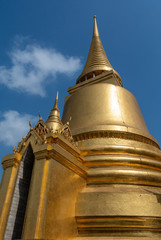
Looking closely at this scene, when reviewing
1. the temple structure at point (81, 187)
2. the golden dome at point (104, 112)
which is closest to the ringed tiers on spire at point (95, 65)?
the golden dome at point (104, 112)

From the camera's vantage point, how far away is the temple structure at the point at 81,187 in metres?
4.13

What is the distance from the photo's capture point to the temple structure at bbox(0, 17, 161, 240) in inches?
163

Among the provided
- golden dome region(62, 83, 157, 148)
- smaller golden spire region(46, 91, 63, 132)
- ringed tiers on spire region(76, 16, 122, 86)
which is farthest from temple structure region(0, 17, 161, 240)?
ringed tiers on spire region(76, 16, 122, 86)

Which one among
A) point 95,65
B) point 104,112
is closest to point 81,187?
point 104,112

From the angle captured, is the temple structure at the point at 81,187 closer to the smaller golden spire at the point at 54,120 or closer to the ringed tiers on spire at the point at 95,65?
the smaller golden spire at the point at 54,120

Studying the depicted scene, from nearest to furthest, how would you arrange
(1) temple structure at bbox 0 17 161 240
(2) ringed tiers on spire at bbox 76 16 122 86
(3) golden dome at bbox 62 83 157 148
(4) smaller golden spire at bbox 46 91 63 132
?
(1) temple structure at bbox 0 17 161 240 → (4) smaller golden spire at bbox 46 91 63 132 → (3) golden dome at bbox 62 83 157 148 → (2) ringed tiers on spire at bbox 76 16 122 86

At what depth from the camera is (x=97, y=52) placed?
1391 cm

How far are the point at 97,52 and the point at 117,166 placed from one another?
9881mm

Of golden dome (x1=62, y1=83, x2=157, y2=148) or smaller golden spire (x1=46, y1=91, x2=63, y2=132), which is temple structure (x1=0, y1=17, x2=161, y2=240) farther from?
golden dome (x1=62, y1=83, x2=157, y2=148)

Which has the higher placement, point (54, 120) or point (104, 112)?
point (104, 112)

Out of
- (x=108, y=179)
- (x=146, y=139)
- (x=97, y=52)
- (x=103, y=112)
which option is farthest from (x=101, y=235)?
(x=97, y=52)

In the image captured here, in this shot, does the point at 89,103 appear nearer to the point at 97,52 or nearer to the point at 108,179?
the point at 108,179

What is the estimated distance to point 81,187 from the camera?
5344mm

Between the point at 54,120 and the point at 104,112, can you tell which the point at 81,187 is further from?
the point at 104,112
